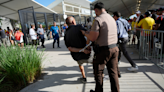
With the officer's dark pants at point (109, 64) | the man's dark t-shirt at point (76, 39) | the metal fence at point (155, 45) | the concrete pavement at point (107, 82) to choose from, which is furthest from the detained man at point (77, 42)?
the metal fence at point (155, 45)

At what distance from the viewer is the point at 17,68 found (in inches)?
114

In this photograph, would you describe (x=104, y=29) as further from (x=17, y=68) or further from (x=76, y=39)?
(x=17, y=68)

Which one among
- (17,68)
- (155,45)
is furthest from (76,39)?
(155,45)

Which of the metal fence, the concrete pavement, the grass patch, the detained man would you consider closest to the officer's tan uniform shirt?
the detained man

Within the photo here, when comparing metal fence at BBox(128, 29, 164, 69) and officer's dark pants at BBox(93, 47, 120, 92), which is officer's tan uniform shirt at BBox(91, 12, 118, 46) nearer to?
officer's dark pants at BBox(93, 47, 120, 92)

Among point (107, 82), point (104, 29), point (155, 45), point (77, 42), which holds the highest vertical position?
point (104, 29)

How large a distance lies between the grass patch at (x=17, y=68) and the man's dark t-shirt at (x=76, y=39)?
1.39 m

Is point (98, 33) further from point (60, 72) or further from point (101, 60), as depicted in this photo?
point (60, 72)

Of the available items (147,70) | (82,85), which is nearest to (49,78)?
(82,85)

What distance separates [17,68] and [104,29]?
2478 millimetres

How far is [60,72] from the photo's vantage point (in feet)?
12.4

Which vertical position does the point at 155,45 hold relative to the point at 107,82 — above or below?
above

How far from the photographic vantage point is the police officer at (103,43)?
179 centimetres

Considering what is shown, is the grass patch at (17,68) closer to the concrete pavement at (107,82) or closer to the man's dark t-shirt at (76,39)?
the concrete pavement at (107,82)
